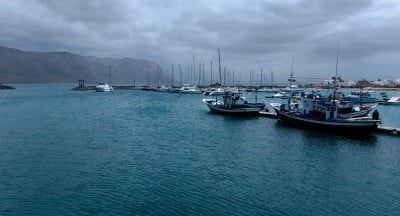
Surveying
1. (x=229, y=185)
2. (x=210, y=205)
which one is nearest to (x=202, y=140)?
(x=229, y=185)

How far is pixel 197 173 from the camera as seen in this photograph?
29.9 m

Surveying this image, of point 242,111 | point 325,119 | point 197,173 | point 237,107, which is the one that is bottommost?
point 197,173

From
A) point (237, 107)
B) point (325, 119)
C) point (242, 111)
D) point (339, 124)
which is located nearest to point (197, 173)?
point (339, 124)

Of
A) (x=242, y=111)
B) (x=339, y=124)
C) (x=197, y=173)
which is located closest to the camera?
(x=197, y=173)

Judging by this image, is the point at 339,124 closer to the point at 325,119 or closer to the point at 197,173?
the point at 325,119

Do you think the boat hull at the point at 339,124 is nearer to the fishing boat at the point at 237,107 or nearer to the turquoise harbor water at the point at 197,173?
the turquoise harbor water at the point at 197,173

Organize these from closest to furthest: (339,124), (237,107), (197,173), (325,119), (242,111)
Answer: (197,173) → (339,124) → (325,119) → (242,111) → (237,107)

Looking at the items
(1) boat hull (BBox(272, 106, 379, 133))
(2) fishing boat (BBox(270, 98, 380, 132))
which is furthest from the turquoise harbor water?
(2) fishing boat (BBox(270, 98, 380, 132))

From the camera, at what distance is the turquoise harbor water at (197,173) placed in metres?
22.7

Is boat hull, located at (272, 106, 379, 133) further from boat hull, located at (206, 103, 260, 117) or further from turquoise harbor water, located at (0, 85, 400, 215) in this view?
boat hull, located at (206, 103, 260, 117)

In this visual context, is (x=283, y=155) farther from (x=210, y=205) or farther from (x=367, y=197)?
(x=210, y=205)

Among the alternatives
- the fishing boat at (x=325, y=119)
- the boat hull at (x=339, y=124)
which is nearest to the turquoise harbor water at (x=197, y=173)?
the boat hull at (x=339, y=124)

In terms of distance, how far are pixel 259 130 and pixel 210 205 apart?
111ft

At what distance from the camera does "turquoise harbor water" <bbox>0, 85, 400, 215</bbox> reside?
74.3 feet
